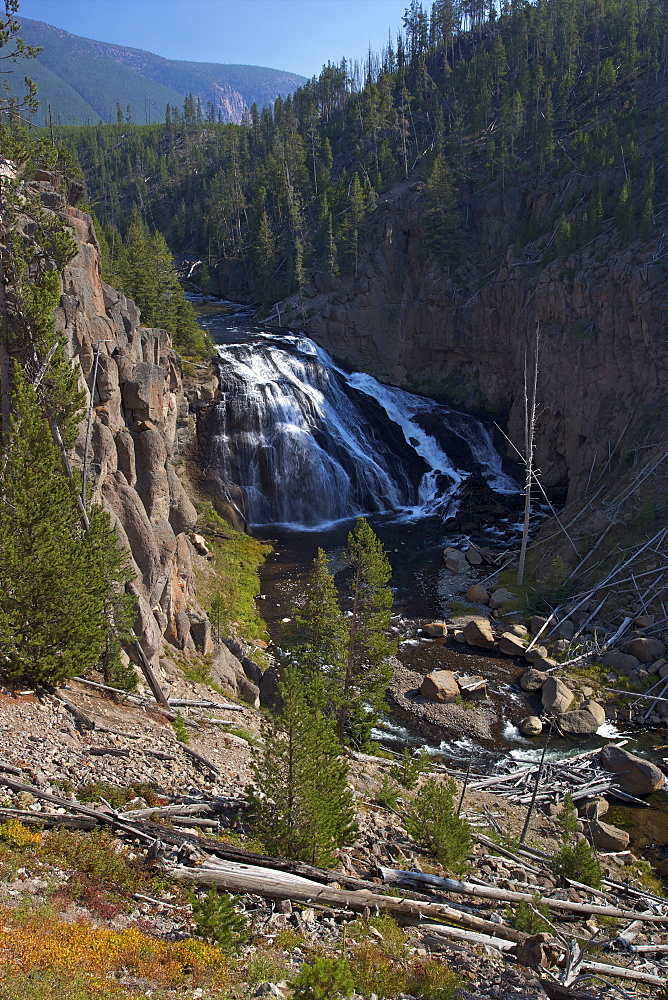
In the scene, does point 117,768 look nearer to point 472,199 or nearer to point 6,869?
point 6,869

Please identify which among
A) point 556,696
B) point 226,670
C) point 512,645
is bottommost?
point 556,696

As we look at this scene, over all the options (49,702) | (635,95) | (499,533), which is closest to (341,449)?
(499,533)

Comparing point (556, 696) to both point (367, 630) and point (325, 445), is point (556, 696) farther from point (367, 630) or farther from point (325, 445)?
point (325, 445)

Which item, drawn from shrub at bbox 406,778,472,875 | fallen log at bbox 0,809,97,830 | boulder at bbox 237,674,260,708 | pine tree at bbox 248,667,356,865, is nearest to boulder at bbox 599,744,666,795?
shrub at bbox 406,778,472,875

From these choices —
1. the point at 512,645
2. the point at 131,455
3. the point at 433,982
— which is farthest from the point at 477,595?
the point at 433,982

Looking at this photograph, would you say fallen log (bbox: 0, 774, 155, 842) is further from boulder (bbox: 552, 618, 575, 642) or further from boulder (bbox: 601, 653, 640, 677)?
boulder (bbox: 552, 618, 575, 642)

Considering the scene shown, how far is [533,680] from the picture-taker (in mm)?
28500

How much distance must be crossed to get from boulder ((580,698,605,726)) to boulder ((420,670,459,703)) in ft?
15.9

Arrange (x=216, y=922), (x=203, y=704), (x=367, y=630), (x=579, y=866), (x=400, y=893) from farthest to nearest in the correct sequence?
(x=367, y=630) < (x=203, y=704) < (x=579, y=866) < (x=400, y=893) < (x=216, y=922)

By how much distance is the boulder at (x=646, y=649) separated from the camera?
29.5 metres

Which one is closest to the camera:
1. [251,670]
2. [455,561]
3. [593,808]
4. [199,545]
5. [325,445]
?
[593,808]

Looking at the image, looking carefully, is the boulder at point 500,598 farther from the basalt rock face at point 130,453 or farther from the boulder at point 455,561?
the basalt rock face at point 130,453

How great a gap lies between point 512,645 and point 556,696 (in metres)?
4.63

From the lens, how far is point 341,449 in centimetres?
5081
